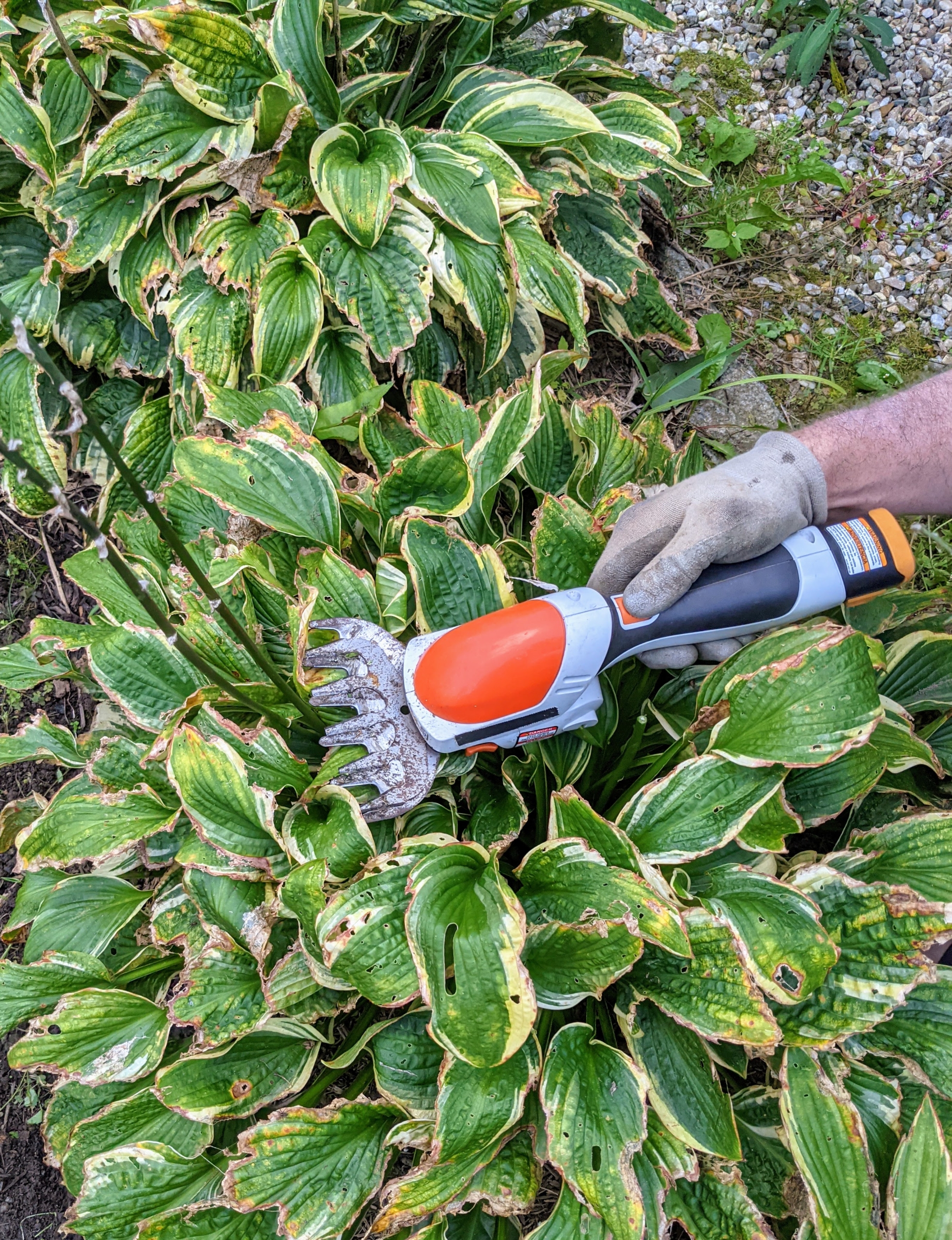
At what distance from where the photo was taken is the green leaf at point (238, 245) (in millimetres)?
1878

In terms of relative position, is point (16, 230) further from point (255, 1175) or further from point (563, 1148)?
point (563, 1148)

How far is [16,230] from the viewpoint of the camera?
7.07 feet

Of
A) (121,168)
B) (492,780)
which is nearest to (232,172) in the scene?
(121,168)

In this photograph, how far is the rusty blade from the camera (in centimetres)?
143

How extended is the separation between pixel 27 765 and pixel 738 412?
214cm

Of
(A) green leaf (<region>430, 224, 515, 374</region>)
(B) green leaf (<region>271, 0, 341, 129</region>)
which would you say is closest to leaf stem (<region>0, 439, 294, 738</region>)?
(A) green leaf (<region>430, 224, 515, 374</region>)

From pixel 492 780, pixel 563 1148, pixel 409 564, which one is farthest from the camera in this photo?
pixel 492 780

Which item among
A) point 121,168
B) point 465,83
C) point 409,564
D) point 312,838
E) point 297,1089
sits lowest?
point 297,1089

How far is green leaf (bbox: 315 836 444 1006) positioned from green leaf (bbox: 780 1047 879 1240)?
0.59 meters

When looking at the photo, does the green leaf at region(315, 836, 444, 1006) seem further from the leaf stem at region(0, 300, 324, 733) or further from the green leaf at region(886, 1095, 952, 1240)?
the green leaf at region(886, 1095, 952, 1240)

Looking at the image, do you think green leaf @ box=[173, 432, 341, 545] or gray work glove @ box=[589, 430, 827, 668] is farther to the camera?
green leaf @ box=[173, 432, 341, 545]

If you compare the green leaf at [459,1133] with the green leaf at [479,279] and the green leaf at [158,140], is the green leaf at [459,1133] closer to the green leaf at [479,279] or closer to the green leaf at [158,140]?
the green leaf at [479,279]

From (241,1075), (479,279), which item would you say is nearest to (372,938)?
(241,1075)

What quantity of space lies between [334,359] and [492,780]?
1041 millimetres
